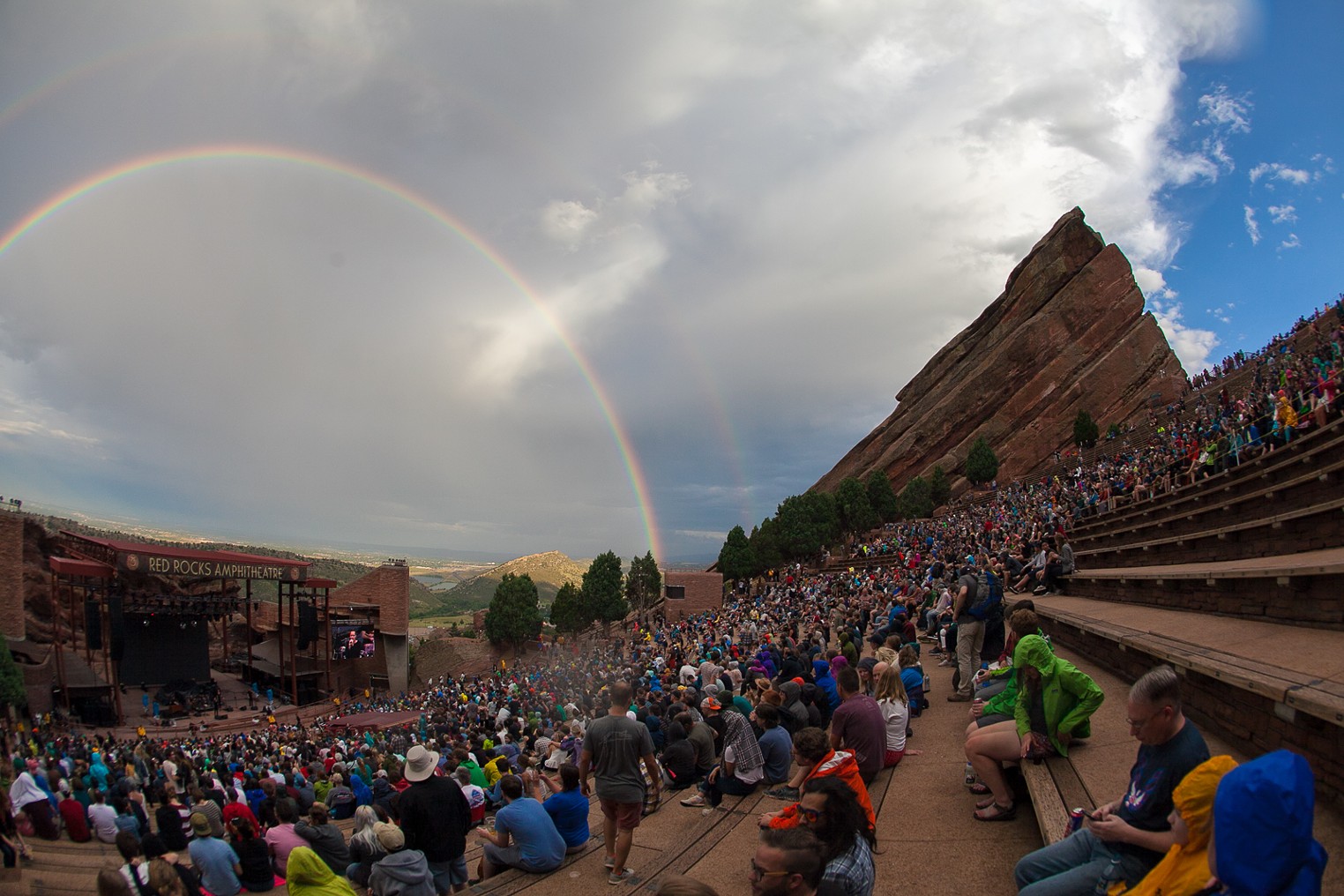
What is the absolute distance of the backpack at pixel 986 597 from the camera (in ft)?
30.4

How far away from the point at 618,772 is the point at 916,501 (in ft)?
220

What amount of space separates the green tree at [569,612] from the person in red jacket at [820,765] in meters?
64.1

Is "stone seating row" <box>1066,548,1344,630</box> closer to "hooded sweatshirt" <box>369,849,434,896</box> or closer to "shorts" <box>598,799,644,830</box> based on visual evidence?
"shorts" <box>598,799,644,830</box>

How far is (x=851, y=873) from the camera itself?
142 inches

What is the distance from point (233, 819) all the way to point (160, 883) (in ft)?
11.5

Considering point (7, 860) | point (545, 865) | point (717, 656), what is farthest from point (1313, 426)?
point (7, 860)

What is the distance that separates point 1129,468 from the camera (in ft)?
102

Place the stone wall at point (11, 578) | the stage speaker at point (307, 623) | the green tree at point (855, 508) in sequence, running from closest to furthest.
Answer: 1. the stone wall at point (11, 578)
2. the stage speaker at point (307, 623)
3. the green tree at point (855, 508)

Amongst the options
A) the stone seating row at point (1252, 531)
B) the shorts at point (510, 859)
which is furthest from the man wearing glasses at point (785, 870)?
the stone seating row at point (1252, 531)

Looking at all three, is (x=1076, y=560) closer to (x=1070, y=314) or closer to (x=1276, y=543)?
(x=1276, y=543)

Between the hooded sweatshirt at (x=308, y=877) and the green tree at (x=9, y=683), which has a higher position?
the hooded sweatshirt at (x=308, y=877)

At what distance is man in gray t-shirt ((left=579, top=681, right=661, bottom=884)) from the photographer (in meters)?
5.73

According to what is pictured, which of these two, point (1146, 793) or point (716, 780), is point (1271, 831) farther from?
point (716, 780)

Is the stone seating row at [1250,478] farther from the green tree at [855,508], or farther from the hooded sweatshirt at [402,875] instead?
the green tree at [855,508]
